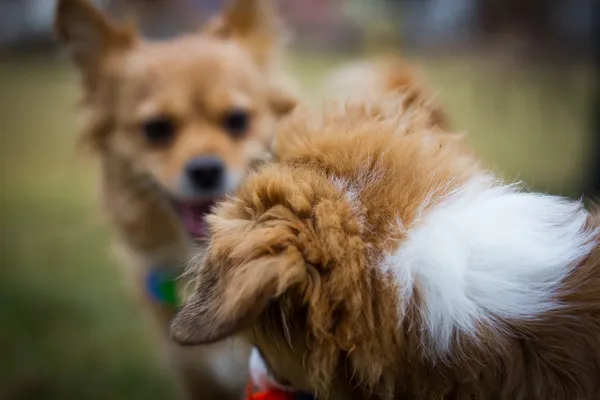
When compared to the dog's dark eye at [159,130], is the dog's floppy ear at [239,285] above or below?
above

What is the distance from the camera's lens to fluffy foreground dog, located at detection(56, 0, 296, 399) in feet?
8.08

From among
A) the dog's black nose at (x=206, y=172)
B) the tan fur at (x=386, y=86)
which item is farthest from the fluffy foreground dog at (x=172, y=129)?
the tan fur at (x=386, y=86)

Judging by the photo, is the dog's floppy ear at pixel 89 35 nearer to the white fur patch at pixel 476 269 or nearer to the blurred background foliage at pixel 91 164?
the blurred background foliage at pixel 91 164

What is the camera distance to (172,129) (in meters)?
2.56

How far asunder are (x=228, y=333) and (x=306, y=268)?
0.20 m

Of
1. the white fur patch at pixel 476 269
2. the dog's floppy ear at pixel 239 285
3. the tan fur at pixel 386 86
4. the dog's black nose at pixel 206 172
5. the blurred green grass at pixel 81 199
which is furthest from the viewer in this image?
the blurred green grass at pixel 81 199

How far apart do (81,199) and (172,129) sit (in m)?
3.64

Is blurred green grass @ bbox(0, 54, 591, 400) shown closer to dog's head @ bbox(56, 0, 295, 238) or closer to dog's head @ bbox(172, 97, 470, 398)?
dog's head @ bbox(56, 0, 295, 238)

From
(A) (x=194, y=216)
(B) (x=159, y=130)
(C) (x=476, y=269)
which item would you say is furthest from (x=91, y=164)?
(C) (x=476, y=269)

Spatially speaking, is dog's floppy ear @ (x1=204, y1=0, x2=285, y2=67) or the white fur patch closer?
the white fur patch

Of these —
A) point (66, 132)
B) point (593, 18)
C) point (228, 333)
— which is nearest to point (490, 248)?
point (228, 333)

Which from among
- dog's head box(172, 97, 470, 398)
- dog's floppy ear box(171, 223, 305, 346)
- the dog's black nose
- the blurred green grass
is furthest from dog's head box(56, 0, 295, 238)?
dog's floppy ear box(171, 223, 305, 346)

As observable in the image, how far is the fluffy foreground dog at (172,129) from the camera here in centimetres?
246

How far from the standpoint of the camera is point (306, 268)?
110cm
